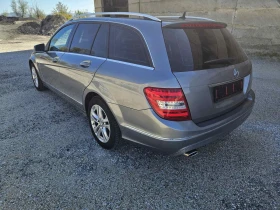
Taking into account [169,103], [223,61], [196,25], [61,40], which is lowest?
[169,103]

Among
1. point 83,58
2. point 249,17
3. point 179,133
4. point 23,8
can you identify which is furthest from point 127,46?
point 23,8

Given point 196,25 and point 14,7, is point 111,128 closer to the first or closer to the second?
point 196,25

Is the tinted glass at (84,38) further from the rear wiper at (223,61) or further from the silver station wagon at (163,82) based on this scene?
the rear wiper at (223,61)

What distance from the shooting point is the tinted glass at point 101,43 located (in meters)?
2.79

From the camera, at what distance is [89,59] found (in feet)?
9.63

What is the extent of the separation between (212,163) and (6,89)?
4.99 metres

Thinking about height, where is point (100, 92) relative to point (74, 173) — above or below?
above

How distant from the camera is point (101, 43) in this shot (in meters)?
2.87

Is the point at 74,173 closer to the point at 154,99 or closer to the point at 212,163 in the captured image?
the point at 154,99

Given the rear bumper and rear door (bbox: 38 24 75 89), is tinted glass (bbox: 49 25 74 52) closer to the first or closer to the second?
rear door (bbox: 38 24 75 89)

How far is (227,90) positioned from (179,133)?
755mm

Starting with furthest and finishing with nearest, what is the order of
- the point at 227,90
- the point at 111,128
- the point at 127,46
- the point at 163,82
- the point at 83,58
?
the point at 83,58, the point at 111,128, the point at 127,46, the point at 227,90, the point at 163,82

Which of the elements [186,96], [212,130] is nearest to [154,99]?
[186,96]

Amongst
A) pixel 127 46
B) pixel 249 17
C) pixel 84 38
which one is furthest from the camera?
pixel 249 17
